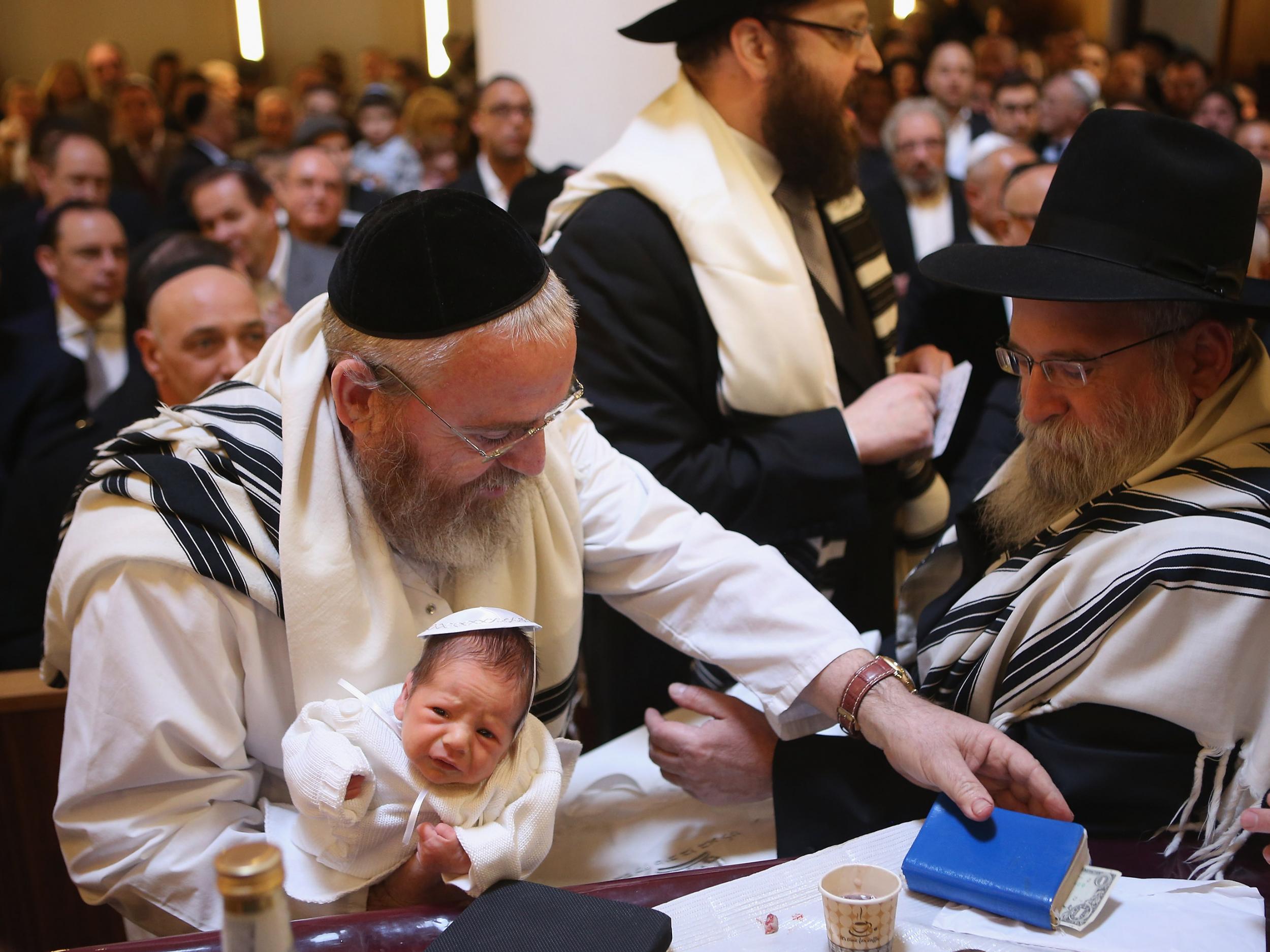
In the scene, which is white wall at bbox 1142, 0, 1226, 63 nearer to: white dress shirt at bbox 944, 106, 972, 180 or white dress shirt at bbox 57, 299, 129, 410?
white dress shirt at bbox 944, 106, 972, 180

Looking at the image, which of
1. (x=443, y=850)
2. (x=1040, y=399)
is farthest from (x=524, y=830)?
(x=1040, y=399)

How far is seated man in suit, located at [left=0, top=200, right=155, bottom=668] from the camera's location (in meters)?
3.58

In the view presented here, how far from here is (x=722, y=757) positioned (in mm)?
2377

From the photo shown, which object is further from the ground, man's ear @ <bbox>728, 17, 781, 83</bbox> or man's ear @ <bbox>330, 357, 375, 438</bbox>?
man's ear @ <bbox>728, 17, 781, 83</bbox>

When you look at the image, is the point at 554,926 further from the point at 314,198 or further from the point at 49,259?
the point at 314,198

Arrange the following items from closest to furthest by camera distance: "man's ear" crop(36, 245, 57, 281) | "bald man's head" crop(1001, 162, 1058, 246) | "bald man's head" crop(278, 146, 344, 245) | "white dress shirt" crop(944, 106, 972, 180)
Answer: "bald man's head" crop(1001, 162, 1058, 246) < "man's ear" crop(36, 245, 57, 281) < "bald man's head" crop(278, 146, 344, 245) < "white dress shirt" crop(944, 106, 972, 180)

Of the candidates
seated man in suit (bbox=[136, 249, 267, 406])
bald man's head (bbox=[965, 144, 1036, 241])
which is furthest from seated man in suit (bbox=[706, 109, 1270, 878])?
bald man's head (bbox=[965, 144, 1036, 241])

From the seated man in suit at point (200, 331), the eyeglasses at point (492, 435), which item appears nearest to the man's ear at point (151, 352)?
the seated man in suit at point (200, 331)

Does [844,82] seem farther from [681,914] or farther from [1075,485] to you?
[681,914]

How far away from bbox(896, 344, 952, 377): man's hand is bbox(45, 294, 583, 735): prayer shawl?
5.21 feet

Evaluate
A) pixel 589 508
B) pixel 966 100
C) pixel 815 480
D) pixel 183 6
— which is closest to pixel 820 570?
pixel 815 480

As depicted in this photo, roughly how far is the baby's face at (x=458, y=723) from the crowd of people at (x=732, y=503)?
33 millimetres

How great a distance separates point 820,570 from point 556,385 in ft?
4.28

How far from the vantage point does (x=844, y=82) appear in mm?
3098
